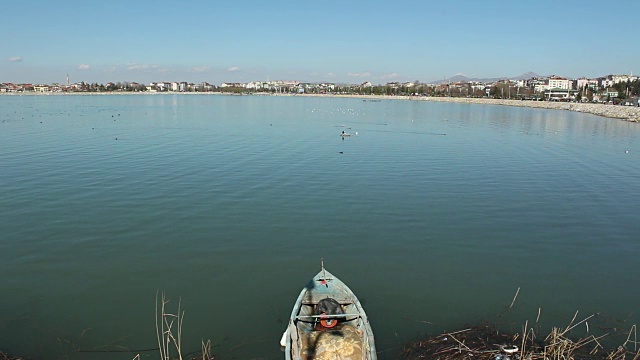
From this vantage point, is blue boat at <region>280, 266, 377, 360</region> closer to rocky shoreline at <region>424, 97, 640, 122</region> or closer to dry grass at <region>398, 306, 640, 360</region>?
dry grass at <region>398, 306, 640, 360</region>

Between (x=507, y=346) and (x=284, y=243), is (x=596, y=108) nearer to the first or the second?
(x=284, y=243)

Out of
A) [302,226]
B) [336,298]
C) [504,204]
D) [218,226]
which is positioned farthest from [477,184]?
[336,298]

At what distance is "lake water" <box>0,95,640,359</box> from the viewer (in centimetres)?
1327

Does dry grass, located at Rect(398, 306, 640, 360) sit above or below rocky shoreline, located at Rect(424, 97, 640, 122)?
below

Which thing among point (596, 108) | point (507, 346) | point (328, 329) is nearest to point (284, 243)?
point (328, 329)

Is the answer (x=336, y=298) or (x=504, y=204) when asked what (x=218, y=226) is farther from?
(x=504, y=204)

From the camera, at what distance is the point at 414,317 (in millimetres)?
13461

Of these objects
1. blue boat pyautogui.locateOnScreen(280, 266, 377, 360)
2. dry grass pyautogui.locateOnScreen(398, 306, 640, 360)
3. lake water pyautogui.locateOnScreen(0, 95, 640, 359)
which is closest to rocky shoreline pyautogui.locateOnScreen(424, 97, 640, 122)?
lake water pyautogui.locateOnScreen(0, 95, 640, 359)

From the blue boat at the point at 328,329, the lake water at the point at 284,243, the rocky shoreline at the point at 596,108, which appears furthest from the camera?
the rocky shoreline at the point at 596,108

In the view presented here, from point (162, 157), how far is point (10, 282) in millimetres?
23636

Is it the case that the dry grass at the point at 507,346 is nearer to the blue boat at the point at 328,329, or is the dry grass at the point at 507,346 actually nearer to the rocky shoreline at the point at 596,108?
the blue boat at the point at 328,329

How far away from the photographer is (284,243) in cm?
1883

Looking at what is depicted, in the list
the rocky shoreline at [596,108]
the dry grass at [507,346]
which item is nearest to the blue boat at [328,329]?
the dry grass at [507,346]

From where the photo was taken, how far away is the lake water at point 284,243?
523 inches
